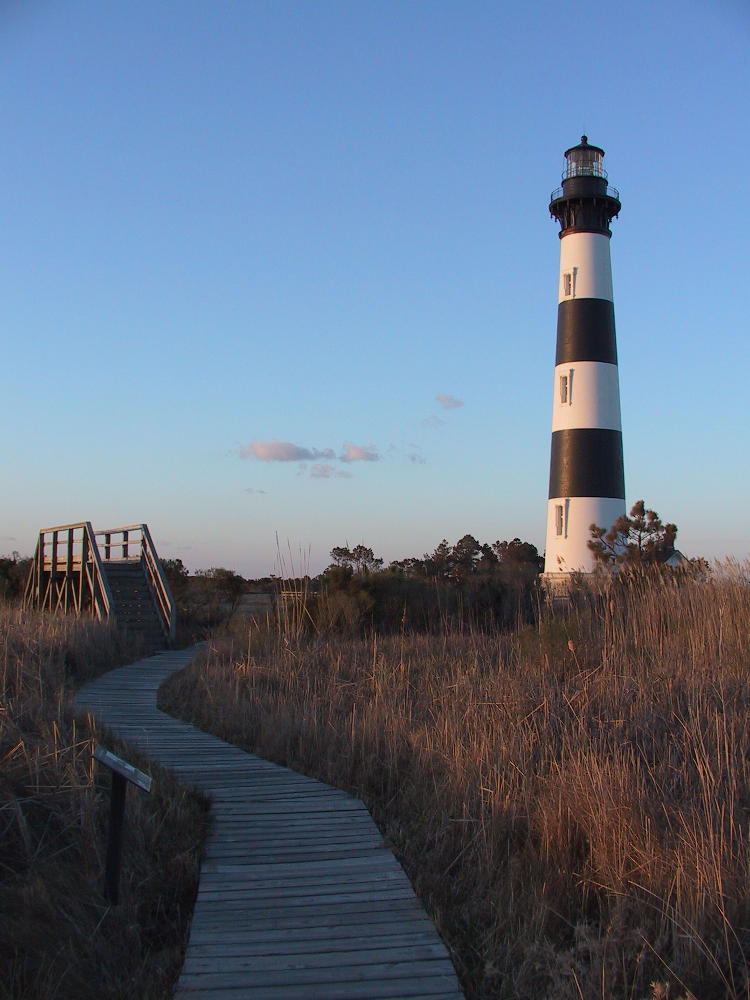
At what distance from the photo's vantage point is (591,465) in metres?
22.7

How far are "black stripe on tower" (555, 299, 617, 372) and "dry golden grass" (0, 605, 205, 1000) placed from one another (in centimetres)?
1902

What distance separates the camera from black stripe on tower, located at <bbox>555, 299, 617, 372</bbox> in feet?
76.3

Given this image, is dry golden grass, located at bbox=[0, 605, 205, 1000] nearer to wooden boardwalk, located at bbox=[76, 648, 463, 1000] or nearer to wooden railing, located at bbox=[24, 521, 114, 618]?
wooden boardwalk, located at bbox=[76, 648, 463, 1000]

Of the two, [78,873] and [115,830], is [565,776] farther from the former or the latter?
[78,873]

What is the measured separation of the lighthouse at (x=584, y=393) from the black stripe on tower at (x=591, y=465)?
3 centimetres

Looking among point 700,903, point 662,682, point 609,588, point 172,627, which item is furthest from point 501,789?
point 172,627

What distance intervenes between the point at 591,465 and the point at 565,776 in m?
18.3

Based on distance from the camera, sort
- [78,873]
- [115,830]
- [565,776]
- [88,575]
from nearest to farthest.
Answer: [115,830] < [78,873] < [565,776] < [88,575]

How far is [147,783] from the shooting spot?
386 centimetres

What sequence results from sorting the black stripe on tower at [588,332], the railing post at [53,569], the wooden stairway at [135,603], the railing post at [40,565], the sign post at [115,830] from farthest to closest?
the black stripe on tower at [588,332] < the railing post at [40,565] < the railing post at [53,569] < the wooden stairway at [135,603] < the sign post at [115,830]

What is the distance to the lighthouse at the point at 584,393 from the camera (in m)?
22.7

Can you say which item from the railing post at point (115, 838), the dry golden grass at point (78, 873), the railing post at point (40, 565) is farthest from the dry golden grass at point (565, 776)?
the railing post at point (40, 565)

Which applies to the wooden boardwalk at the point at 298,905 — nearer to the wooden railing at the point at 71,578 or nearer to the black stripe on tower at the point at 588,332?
the wooden railing at the point at 71,578

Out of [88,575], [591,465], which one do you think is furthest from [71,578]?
[591,465]
